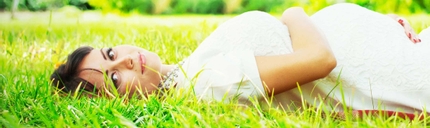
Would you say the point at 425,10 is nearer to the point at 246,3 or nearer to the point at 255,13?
the point at 246,3

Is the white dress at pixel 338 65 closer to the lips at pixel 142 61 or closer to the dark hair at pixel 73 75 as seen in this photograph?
the lips at pixel 142 61

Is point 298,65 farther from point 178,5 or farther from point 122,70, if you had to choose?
point 178,5

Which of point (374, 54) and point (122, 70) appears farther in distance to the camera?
point (122, 70)

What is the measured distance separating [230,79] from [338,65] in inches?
13.5

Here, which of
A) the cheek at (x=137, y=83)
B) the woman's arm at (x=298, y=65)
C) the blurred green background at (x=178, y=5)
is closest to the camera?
the woman's arm at (x=298, y=65)

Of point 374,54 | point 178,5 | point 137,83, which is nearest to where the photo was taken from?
point 374,54

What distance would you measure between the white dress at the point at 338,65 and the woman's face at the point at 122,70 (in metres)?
0.14

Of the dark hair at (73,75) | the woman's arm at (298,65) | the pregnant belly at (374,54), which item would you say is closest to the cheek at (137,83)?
the dark hair at (73,75)

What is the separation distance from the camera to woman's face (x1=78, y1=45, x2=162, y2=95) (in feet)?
6.14

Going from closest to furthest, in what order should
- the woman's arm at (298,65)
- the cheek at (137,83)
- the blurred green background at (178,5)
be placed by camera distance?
the woman's arm at (298,65)
the cheek at (137,83)
the blurred green background at (178,5)

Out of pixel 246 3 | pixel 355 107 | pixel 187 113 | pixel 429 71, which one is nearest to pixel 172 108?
pixel 187 113

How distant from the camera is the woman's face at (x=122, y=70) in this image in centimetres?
187

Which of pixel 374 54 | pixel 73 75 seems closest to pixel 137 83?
pixel 73 75

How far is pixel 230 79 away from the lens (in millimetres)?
1659
